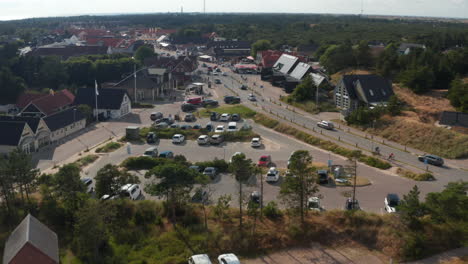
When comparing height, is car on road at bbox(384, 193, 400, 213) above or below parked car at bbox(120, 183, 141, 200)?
above

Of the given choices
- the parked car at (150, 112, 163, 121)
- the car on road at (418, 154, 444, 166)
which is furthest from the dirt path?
the parked car at (150, 112, 163, 121)

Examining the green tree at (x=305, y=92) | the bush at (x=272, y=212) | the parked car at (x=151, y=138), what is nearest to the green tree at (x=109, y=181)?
the bush at (x=272, y=212)

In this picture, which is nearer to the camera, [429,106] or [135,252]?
[135,252]

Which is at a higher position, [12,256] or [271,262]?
[12,256]

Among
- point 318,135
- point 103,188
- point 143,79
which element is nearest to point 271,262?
point 103,188

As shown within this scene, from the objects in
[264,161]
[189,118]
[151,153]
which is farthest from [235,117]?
[264,161]

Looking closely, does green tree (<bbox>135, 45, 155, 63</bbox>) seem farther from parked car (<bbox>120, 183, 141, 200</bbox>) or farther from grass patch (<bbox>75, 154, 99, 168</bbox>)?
parked car (<bbox>120, 183, 141, 200</bbox>)

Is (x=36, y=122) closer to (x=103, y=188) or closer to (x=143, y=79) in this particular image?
(x=103, y=188)
